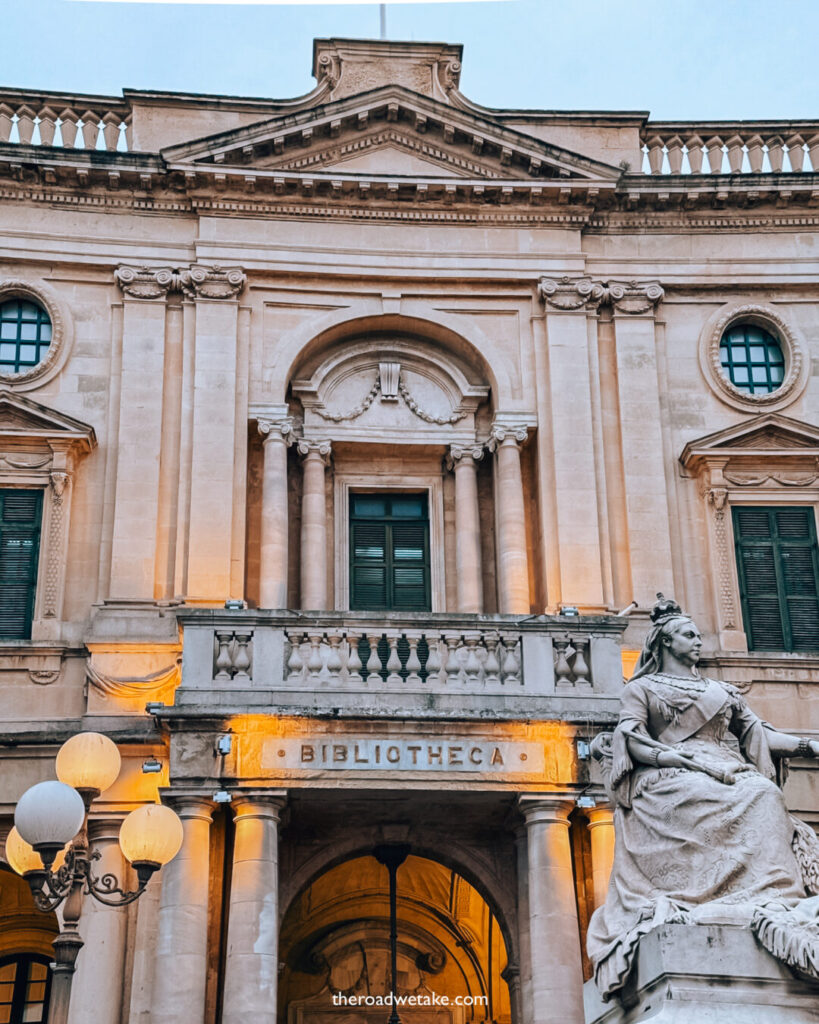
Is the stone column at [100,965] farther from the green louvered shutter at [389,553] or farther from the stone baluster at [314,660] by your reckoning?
the green louvered shutter at [389,553]

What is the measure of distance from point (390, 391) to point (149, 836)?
38.9ft

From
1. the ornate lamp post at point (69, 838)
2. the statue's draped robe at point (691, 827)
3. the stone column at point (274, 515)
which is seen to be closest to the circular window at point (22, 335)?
the stone column at point (274, 515)

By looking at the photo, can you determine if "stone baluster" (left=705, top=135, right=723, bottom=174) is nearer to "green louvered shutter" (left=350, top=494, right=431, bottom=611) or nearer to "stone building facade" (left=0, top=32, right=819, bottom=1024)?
"stone building facade" (left=0, top=32, right=819, bottom=1024)

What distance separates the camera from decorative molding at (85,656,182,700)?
19703 mm

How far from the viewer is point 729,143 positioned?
2434cm

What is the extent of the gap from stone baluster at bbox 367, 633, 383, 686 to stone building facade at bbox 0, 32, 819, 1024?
5 centimetres

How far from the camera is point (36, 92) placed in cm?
2331

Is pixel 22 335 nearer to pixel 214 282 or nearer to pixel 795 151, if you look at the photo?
pixel 214 282

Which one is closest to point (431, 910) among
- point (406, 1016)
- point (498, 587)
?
point (406, 1016)

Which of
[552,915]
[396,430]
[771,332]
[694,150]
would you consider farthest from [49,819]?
[694,150]

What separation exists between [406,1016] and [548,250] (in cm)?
1152

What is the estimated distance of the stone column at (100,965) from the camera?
57.9 feet

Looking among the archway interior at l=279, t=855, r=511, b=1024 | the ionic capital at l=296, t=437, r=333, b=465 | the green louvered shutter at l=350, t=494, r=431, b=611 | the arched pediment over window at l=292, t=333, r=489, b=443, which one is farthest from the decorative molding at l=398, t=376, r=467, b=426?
the archway interior at l=279, t=855, r=511, b=1024

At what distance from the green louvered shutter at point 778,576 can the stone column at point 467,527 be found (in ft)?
12.5
